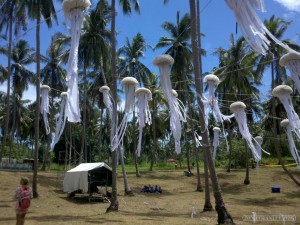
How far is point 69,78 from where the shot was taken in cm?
691

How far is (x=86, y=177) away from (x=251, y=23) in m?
18.4

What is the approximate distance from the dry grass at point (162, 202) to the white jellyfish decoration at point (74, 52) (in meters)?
7.92

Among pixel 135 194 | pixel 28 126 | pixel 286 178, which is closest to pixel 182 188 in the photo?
pixel 135 194

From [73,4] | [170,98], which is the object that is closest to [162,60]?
[170,98]

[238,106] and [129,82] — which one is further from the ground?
[129,82]

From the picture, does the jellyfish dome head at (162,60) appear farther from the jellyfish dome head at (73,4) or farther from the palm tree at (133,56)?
the palm tree at (133,56)

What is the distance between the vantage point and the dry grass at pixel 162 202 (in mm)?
14945

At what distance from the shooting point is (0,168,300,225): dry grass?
14.9 metres

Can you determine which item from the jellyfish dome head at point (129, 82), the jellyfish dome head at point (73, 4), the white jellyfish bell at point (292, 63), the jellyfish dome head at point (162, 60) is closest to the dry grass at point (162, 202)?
the jellyfish dome head at point (129, 82)

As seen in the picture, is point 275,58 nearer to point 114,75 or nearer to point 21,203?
point 114,75

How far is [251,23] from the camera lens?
17.9ft

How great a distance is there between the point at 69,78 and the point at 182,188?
2573 centimetres

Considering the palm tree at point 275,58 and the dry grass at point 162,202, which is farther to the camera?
the palm tree at point 275,58

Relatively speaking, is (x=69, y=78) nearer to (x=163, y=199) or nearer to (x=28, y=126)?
(x=163, y=199)
